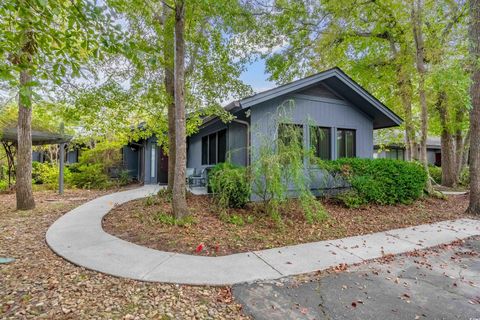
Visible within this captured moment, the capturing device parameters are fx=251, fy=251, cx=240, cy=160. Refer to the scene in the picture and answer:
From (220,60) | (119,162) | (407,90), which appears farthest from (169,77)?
(407,90)

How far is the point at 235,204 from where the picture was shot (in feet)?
21.6

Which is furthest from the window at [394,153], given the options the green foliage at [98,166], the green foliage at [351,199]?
the green foliage at [98,166]

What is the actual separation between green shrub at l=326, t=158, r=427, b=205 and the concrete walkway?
6.35 feet

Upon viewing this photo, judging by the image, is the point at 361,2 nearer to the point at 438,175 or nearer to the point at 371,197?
the point at 371,197

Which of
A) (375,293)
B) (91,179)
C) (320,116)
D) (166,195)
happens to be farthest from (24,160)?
(320,116)

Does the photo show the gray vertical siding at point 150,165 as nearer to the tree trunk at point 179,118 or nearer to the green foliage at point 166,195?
the green foliage at point 166,195

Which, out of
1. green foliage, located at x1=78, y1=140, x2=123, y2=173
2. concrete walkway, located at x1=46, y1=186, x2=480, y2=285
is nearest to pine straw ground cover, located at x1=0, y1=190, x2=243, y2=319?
concrete walkway, located at x1=46, y1=186, x2=480, y2=285

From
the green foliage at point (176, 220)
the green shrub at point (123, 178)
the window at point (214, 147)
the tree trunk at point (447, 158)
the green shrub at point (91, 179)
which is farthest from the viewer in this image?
the tree trunk at point (447, 158)

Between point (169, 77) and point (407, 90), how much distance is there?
9.37 meters

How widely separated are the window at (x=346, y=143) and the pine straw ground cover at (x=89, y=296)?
749 centimetres

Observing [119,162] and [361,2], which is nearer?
[361,2]

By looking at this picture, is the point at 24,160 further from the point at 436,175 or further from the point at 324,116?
the point at 436,175

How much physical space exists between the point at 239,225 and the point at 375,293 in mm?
2949

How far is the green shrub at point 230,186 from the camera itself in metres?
5.98
